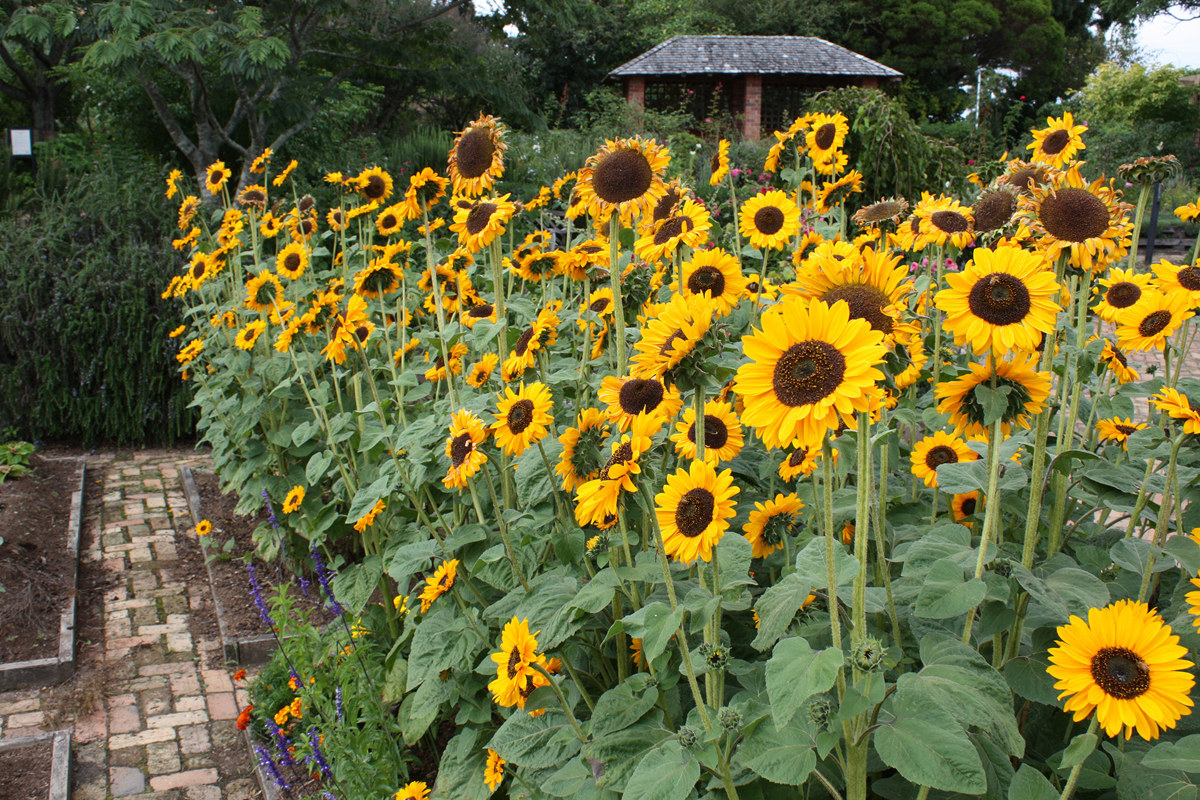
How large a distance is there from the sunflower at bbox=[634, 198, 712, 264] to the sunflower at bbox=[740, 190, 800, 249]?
0.67 metres

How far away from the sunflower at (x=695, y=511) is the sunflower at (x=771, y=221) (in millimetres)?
1703

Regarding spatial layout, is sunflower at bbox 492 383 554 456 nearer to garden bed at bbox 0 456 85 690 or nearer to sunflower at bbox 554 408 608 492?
sunflower at bbox 554 408 608 492

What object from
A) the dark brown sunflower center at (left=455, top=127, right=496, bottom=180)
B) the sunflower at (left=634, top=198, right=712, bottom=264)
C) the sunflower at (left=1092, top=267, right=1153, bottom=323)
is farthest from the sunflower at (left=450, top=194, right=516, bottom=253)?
the sunflower at (left=1092, top=267, right=1153, bottom=323)

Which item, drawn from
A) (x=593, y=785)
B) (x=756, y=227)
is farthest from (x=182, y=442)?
(x=593, y=785)

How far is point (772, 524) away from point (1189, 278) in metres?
1.12

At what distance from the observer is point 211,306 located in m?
4.61

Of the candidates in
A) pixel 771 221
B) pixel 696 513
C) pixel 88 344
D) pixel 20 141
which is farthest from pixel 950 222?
pixel 20 141

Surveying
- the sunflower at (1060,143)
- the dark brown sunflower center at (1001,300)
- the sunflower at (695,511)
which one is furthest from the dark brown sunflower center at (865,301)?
the sunflower at (1060,143)

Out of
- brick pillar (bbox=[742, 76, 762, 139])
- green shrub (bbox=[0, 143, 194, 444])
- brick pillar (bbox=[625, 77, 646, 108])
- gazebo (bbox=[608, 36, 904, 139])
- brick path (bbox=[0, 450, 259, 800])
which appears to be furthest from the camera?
brick pillar (bbox=[742, 76, 762, 139])

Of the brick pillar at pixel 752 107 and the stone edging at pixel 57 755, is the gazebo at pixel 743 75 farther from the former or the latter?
the stone edging at pixel 57 755

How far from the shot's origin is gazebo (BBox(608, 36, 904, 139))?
23969mm

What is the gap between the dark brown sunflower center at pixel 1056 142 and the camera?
2574mm

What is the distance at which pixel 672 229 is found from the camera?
7.72 feet

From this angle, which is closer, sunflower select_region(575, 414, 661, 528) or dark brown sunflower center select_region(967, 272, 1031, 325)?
dark brown sunflower center select_region(967, 272, 1031, 325)
